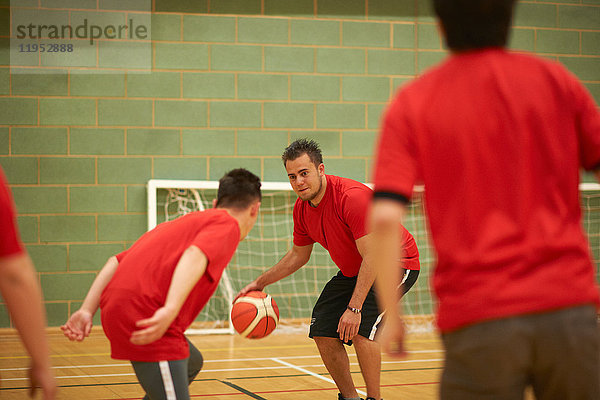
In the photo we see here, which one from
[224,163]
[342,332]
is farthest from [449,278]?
[224,163]

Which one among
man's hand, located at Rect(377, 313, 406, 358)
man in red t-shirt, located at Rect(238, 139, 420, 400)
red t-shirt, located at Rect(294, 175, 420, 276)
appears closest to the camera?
man's hand, located at Rect(377, 313, 406, 358)

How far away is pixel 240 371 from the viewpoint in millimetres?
5793

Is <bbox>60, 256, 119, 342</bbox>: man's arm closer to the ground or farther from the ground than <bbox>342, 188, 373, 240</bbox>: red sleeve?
closer to the ground

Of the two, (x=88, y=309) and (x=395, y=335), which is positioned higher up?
(x=395, y=335)

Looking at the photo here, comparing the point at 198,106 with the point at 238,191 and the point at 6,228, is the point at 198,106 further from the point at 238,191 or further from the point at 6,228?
the point at 6,228

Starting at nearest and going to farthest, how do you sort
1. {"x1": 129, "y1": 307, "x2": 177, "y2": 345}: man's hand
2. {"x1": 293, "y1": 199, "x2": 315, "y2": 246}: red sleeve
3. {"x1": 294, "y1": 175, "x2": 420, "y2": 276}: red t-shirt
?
1. {"x1": 129, "y1": 307, "x2": 177, "y2": 345}: man's hand
2. {"x1": 294, "y1": 175, "x2": 420, "y2": 276}: red t-shirt
3. {"x1": 293, "y1": 199, "x2": 315, "y2": 246}: red sleeve

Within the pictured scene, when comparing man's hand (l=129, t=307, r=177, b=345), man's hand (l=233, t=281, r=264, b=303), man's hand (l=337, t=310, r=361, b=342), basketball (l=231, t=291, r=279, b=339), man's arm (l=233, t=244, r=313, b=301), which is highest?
man's hand (l=129, t=307, r=177, b=345)

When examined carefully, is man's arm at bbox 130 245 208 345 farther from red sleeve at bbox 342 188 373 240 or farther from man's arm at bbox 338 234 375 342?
red sleeve at bbox 342 188 373 240

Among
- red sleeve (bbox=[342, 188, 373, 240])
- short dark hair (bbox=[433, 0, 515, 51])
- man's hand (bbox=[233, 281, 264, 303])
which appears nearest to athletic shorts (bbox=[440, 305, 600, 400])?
short dark hair (bbox=[433, 0, 515, 51])

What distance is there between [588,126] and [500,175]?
227 mm

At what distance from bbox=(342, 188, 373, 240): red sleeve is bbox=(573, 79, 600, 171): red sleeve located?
8.62 ft

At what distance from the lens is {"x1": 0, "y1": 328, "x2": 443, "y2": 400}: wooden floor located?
4910 millimetres

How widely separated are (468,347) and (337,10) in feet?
25.1

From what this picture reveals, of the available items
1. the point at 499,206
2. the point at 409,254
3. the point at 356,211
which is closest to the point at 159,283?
the point at 499,206
